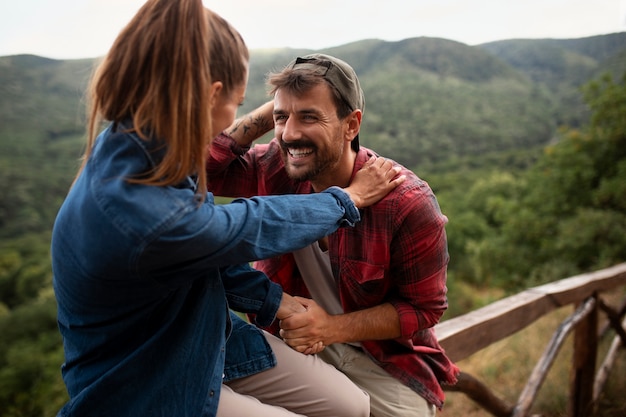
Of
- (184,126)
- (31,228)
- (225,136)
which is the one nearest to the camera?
(184,126)

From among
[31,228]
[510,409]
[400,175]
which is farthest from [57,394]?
[31,228]

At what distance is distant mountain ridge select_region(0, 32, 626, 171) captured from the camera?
5784cm

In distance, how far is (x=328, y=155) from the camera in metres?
1.86

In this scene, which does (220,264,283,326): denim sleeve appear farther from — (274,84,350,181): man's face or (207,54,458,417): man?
(274,84,350,181): man's face

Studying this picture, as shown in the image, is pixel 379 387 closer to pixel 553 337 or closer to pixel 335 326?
pixel 335 326

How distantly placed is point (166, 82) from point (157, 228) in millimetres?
304

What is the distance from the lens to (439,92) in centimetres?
7381

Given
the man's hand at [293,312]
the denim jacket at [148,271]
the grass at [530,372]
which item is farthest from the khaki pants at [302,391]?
the grass at [530,372]

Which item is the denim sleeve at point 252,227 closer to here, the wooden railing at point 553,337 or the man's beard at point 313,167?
the man's beard at point 313,167

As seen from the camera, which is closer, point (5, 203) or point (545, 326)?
point (545, 326)

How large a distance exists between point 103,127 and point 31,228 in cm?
4285

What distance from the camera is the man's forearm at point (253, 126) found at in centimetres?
203

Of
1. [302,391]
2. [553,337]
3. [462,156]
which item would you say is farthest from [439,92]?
[302,391]

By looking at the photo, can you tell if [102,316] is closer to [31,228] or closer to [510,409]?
[510,409]
